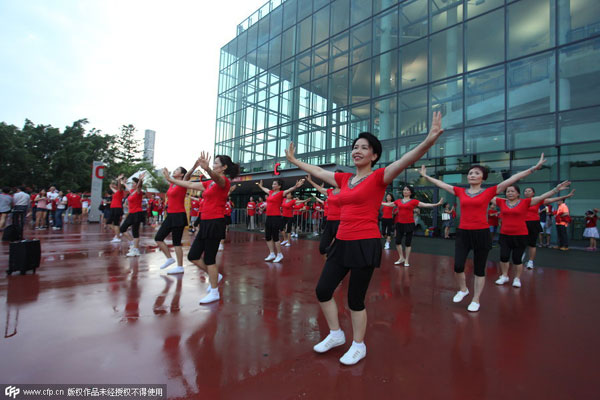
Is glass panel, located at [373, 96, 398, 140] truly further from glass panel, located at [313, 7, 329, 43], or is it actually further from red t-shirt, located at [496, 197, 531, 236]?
red t-shirt, located at [496, 197, 531, 236]

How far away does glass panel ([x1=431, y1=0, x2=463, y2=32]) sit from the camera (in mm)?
14750

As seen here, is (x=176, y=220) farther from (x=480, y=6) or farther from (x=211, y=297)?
(x=480, y=6)

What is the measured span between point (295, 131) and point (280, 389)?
19.4 meters

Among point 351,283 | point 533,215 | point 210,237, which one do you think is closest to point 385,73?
point 533,215

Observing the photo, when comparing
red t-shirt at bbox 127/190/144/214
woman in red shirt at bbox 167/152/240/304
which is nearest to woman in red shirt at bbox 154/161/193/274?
woman in red shirt at bbox 167/152/240/304

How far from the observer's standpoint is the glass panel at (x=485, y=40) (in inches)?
531

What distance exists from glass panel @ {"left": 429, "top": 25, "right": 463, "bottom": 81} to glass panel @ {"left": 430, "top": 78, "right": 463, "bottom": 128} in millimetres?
489

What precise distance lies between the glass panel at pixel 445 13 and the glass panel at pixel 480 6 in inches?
16.5

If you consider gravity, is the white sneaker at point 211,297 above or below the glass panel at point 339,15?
below

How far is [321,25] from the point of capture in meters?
20.0

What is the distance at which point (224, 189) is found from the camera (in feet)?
14.2

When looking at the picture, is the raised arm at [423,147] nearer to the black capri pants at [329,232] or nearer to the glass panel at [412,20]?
the black capri pants at [329,232]

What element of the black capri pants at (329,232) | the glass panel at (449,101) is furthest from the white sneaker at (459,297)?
the glass panel at (449,101)

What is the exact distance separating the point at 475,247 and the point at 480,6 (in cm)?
1493
